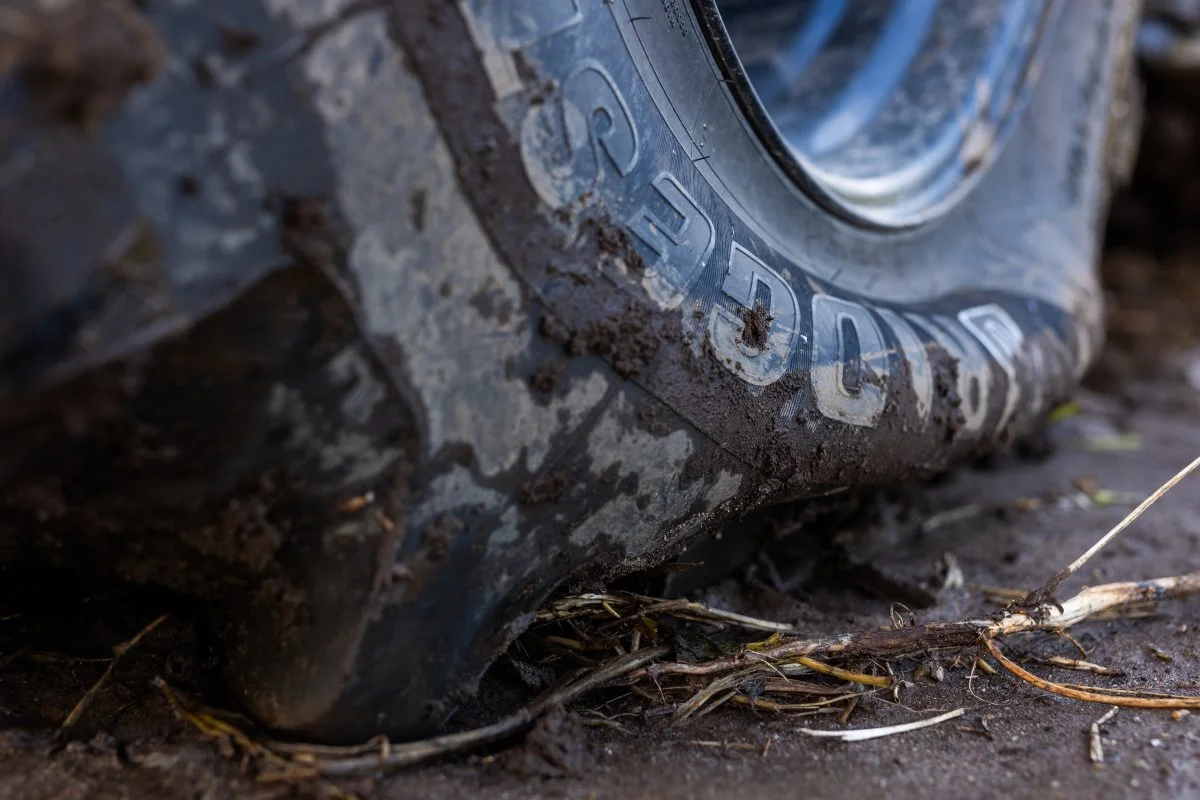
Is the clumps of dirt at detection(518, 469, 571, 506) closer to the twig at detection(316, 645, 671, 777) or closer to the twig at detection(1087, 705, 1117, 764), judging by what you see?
the twig at detection(316, 645, 671, 777)

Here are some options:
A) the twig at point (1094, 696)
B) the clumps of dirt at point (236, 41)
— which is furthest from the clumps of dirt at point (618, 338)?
the twig at point (1094, 696)

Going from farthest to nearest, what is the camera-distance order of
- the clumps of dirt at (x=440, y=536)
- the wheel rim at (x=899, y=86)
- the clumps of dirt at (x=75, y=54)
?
the wheel rim at (x=899, y=86), the clumps of dirt at (x=440, y=536), the clumps of dirt at (x=75, y=54)

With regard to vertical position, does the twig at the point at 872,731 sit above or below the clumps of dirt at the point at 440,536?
below

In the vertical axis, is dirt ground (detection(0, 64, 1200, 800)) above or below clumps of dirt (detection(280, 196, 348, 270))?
below

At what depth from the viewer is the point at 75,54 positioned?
486mm

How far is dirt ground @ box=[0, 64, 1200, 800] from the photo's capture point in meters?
0.67

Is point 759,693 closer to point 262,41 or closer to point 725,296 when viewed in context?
point 725,296

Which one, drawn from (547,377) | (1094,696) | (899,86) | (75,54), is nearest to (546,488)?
(547,377)

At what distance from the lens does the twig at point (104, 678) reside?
2.33 feet

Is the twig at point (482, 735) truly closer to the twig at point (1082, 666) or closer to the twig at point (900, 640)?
the twig at point (900, 640)

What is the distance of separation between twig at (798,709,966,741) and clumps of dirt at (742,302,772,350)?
0.31 m

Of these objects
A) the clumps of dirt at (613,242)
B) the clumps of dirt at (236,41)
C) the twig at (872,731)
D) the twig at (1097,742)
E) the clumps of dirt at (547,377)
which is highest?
the clumps of dirt at (236,41)

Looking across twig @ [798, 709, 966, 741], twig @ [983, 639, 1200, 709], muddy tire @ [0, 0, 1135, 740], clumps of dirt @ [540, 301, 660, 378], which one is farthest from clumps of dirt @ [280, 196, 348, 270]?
twig @ [983, 639, 1200, 709]

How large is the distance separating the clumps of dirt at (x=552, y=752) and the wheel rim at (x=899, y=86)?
72 cm
